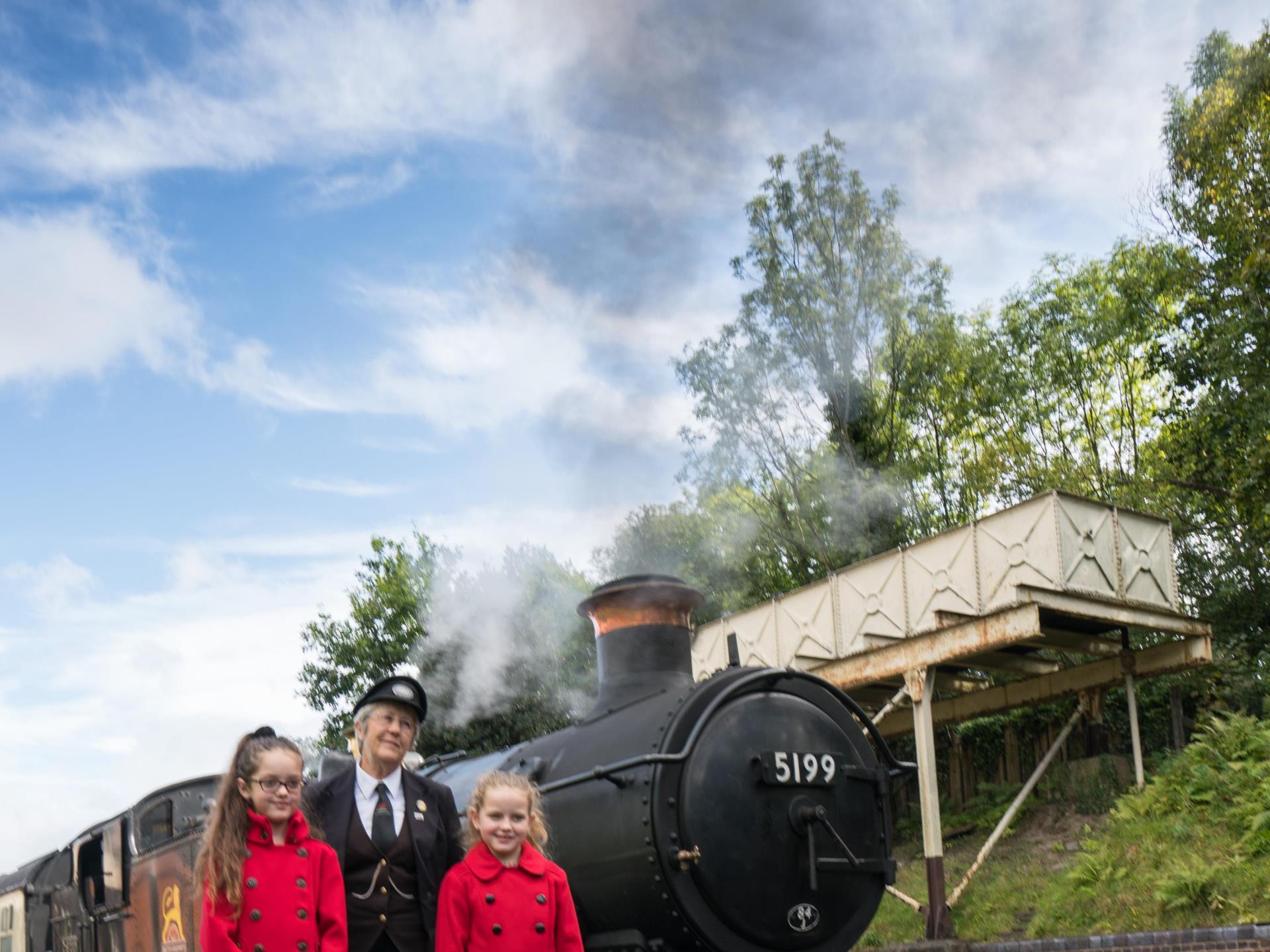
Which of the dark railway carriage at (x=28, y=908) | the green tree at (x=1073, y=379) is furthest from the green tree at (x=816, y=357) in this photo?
the dark railway carriage at (x=28, y=908)

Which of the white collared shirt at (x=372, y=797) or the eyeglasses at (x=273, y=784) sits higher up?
the eyeglasses at (x=273, y=784)

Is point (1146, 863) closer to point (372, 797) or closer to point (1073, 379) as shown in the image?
point (372, 797)

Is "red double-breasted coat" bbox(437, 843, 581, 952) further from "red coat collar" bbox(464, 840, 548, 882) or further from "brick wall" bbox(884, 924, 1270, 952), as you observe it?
"brick wall" bbox(884, 924, 1270, 952)

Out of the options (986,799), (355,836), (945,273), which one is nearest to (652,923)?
(355,836)

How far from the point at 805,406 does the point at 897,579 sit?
38.5 feet

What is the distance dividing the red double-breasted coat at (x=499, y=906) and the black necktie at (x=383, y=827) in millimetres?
357

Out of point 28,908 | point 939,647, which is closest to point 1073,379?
point 939,647

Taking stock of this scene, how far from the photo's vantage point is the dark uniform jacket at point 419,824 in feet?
14.1

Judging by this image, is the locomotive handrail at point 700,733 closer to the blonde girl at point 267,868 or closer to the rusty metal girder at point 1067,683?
the blonde girl at point 267,868

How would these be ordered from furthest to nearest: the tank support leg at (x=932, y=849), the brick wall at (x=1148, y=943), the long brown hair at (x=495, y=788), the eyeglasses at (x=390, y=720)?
the tank support leg at (x=932, y=849) → the brick wall at (x=1148, y=943) → the eyeglasses at (x=390, y=720) → the long brown hair at (x=495, y=788)

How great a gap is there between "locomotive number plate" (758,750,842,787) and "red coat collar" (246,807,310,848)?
2508 mm

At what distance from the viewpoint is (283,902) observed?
3801 mm

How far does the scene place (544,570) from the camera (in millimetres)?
19469

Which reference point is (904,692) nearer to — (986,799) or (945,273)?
(986,799)
